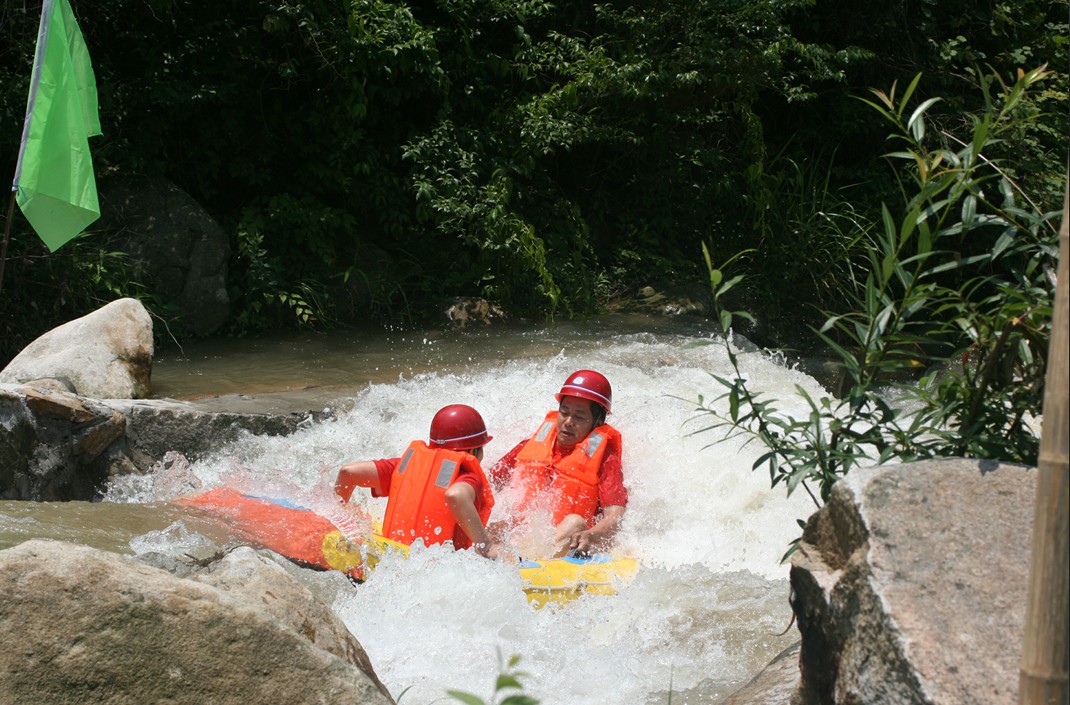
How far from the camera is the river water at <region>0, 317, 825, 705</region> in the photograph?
4180 mm

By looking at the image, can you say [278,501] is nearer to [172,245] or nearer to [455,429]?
[455,429]

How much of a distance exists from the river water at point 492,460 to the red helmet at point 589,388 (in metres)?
0.63

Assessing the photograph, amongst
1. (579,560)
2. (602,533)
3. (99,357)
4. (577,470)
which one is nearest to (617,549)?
(602,533)

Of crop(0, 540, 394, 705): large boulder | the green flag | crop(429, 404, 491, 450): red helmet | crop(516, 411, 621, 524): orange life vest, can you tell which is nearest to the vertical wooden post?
crop(0, 540, 394, 705): large boulder

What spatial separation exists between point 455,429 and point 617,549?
113 cm

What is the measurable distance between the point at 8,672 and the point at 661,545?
4049 mm

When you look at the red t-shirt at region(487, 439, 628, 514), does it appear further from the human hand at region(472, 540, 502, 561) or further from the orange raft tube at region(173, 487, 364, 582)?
the orange raft tube at region(173, 487, 364, 582)

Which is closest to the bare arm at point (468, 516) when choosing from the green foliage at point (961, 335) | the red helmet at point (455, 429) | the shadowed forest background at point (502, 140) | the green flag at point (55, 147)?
the red helmet at point (455, 429)

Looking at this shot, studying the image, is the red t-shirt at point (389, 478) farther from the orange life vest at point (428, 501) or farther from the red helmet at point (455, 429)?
the red helmet at point (455, 429)

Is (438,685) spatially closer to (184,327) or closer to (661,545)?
(661,545)

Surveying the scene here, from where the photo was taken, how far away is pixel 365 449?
712 centimetres

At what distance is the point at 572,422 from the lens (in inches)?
230

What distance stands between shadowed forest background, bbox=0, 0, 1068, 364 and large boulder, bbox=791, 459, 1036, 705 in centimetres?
687

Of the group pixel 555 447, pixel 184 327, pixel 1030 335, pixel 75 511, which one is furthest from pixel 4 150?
pixel 1030 335
